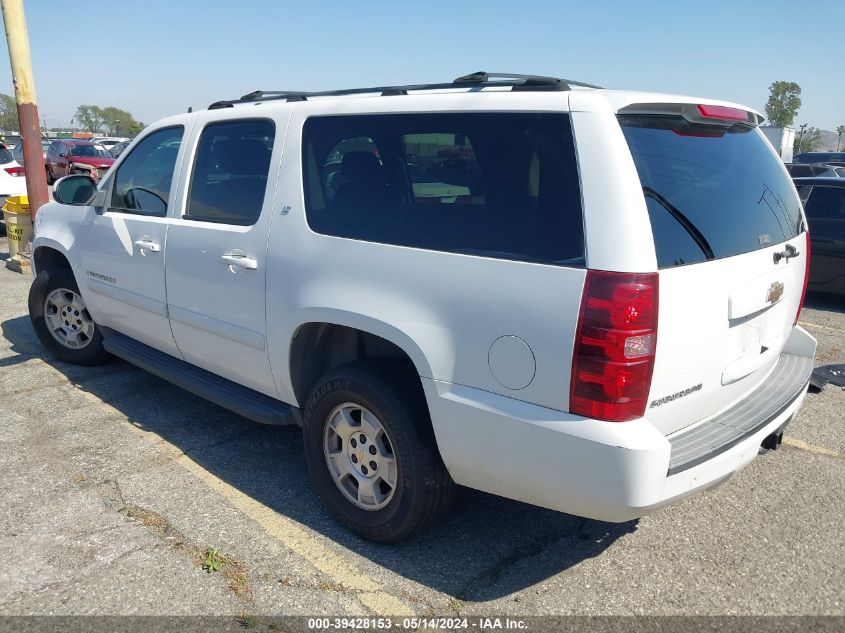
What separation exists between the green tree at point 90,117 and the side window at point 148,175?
11472cm

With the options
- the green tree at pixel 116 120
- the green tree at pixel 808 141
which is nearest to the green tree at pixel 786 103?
the green tree at pixel 808 141

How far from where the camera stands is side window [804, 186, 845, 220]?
26.9 ft

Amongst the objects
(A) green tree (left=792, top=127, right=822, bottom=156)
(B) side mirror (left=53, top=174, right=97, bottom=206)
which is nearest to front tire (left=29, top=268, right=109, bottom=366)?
(B) side mirror (left=53, top=174, right=97, bottom=206)

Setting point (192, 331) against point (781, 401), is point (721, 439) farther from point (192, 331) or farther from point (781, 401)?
point (192, 331)

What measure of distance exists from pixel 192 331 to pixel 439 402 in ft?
6.15

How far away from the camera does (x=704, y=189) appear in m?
2.69

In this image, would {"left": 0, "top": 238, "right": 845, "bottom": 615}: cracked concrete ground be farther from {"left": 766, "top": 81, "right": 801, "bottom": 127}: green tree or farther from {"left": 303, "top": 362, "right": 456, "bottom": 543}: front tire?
{"left": 766, "top": 81, "right": 801, "bottom": 127}: green tree

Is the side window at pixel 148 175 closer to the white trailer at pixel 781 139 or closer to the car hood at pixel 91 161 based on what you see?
the car hood at pixel 91 161

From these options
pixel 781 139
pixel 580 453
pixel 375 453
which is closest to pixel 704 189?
pixel 580 453

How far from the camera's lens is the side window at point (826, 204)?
8211 millimetres

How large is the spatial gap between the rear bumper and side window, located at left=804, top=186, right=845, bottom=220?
651cm

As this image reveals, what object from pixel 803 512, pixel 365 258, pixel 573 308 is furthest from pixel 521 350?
pixel 803 512

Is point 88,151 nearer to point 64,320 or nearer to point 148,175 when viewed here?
point 64,320

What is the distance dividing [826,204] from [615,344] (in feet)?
24.7
